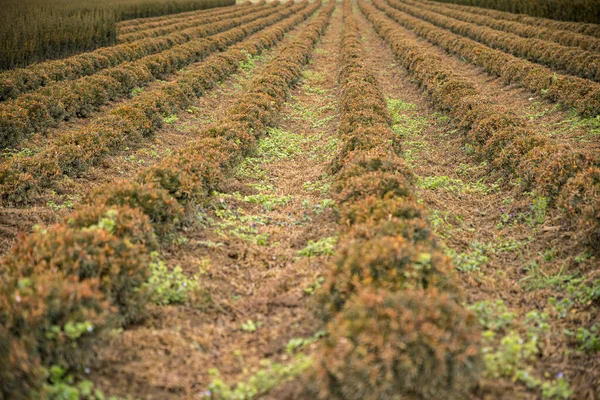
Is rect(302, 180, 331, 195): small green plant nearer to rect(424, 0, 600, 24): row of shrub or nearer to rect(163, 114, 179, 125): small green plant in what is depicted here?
rect(163, 114, 179, 125): small green plant

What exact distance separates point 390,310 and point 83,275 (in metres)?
2.77

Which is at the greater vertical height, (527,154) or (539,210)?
(527,154)

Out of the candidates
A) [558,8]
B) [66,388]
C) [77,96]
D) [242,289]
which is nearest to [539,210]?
[242,289]

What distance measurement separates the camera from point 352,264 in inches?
170

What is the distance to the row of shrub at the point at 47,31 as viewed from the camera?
16219 mm

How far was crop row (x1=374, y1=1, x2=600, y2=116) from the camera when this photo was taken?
10656mm

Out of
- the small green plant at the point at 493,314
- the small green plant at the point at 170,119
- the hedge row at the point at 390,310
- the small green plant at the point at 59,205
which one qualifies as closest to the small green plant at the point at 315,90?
the small green plant at the point at 170,119

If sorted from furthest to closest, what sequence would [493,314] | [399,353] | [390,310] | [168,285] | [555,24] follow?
1. [555,24]
2. [168,285]
3. [493,314]
4. [390,310]
5. [399,353]

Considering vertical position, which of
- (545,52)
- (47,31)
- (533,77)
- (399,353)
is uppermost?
(545,52)

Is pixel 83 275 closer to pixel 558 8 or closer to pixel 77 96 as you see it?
pixel 77 96

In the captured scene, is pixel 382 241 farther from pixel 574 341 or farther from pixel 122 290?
pixel 122 290

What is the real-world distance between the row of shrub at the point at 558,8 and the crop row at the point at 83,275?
977 inches

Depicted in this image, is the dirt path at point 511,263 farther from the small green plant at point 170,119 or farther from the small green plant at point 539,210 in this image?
the small green plant at point 170,119

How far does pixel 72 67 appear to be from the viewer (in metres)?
15.0
